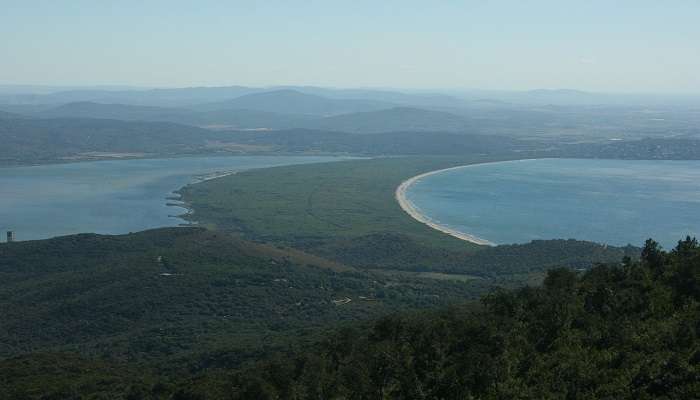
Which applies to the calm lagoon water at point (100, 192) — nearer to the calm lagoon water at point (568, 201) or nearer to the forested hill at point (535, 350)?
the calm lagoon water at point (568, 201)

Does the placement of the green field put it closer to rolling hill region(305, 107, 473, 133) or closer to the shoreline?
the shoreline

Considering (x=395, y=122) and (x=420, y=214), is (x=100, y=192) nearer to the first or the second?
(x=420, y=214)

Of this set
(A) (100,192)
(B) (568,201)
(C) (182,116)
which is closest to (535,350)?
(B) (568,201)

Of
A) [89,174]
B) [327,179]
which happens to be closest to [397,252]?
[327,179]

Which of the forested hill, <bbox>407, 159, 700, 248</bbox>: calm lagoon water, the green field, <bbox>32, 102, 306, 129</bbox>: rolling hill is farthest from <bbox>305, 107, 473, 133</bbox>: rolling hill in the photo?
the forested hill

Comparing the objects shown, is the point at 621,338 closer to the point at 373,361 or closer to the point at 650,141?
the point at 373,361

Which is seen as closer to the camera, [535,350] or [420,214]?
[535,350]

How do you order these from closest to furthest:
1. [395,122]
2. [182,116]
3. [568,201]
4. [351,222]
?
[351,222] → [568,201] → [395,122] → [182,116]
